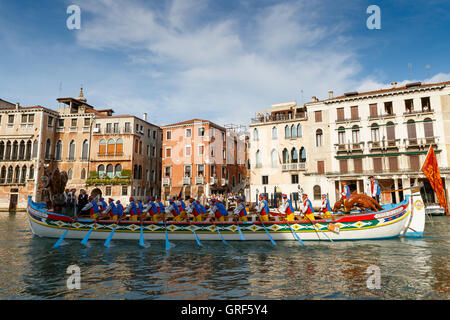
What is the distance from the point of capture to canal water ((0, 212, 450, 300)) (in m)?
7.14

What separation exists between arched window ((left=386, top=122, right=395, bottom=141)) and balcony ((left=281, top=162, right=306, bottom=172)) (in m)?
9.55

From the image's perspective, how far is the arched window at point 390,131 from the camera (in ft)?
103

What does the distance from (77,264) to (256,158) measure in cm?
2873

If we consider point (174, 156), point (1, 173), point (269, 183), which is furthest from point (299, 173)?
point (1, 173)

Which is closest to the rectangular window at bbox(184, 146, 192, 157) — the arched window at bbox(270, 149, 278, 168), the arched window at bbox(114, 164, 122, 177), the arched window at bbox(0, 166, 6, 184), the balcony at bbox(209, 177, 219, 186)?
the balcony at bbox(209, 177, 219, 186)

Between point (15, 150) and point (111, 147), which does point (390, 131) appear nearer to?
point (111, 147)

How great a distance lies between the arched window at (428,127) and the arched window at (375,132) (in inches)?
174

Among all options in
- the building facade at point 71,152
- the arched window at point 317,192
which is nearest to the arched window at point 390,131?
the arched window at point 317,192

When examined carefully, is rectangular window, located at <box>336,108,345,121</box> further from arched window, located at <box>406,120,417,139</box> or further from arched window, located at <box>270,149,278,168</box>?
arched window, located at <box>270,149,278,168</box>

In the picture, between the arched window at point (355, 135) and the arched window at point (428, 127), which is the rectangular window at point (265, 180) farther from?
the arched window at point (428, 127)

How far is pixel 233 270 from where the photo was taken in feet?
30.4

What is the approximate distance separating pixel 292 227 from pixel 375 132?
2422cm
